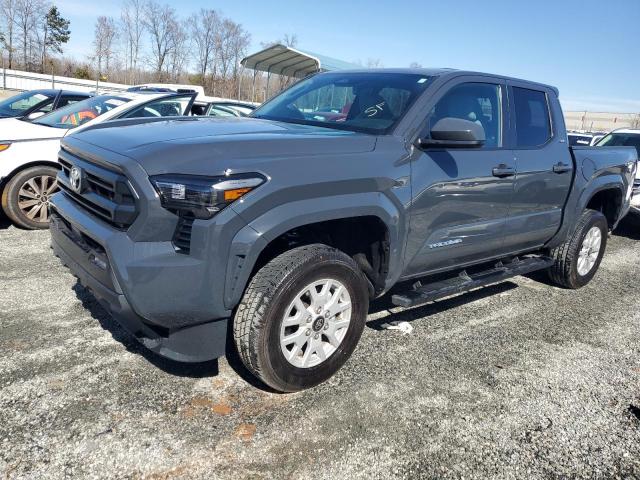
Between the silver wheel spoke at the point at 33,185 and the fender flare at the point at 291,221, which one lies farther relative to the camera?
the silver wheel spoke at the point at 33,185

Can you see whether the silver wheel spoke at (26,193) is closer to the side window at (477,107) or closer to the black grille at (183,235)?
the black grille at (183,235)

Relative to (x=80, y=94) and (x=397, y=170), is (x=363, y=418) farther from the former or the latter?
(x=80, y=94)

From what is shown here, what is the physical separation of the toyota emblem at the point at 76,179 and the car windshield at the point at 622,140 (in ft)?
30.2

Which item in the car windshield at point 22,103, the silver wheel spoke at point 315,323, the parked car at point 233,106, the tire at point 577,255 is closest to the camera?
the silver wheel spoke at point 315,323

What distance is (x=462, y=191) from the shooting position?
3.56 meters

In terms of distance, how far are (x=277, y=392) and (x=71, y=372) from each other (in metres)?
1.22

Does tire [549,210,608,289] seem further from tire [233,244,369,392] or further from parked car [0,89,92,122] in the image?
parked car [0,89,92,122]

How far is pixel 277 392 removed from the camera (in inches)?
119

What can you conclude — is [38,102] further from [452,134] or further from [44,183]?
[452,134]

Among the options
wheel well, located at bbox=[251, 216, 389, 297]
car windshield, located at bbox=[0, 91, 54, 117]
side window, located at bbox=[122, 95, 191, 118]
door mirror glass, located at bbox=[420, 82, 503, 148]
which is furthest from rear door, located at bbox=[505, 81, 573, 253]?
car windshield, located at bbox=[0, 91, 54, 117]

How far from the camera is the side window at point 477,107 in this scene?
3.58 m

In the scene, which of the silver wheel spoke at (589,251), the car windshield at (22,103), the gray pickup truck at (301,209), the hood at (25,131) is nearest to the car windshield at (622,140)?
the silver wheel spoke at (589,251)

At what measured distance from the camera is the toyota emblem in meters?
2.97

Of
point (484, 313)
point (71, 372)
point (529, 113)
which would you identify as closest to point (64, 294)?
point (71, 372)
